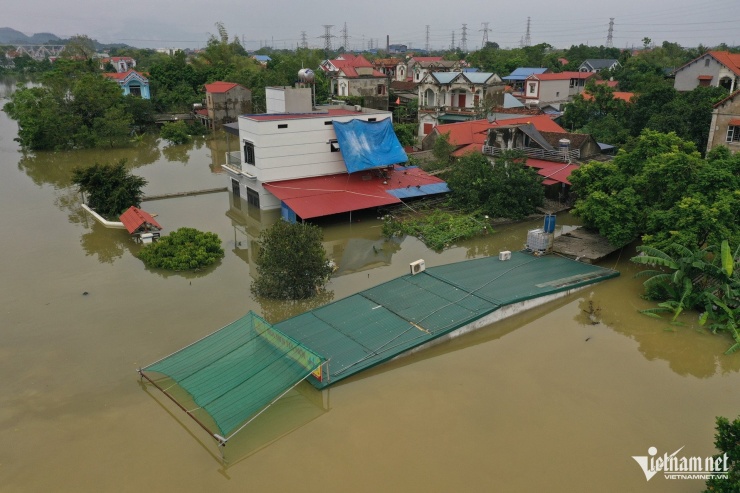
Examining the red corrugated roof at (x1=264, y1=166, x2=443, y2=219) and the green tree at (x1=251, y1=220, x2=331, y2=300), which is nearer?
the green tree at (x1=251, y1=220, x2=331, y2=300)

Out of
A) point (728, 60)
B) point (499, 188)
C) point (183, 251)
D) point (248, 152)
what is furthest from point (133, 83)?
point (728, 60)

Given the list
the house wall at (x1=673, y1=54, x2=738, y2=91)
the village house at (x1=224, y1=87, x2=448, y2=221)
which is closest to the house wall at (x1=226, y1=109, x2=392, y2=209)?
the village house at (x1=224, y1=87, x2=448, y2=221)

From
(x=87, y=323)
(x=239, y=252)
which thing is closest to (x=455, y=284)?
(x=239, y=252)

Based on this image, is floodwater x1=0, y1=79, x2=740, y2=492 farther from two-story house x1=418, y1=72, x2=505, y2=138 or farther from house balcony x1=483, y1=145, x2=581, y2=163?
two-story house x1=418, y1=72, x2=505, y2=138

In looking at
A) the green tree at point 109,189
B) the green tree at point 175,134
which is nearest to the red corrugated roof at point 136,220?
the green tree at point 109,189

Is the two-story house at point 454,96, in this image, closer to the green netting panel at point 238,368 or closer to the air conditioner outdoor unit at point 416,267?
the air conditioner outdoor unit at point 416,267

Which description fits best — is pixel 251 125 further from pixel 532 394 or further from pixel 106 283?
pixel 532 394
